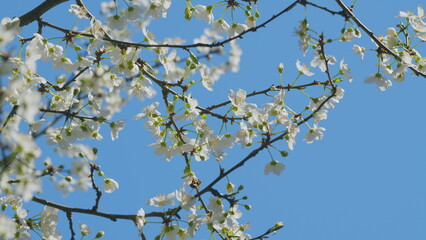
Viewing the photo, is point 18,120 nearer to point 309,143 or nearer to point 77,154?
point 77,154

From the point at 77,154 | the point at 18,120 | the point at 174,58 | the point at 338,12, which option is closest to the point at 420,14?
the point at 338,12

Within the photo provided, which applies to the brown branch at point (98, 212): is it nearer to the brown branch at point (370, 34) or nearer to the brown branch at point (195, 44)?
the brown branch at point (195, 44)

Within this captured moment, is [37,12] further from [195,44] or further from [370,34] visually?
[370,34]

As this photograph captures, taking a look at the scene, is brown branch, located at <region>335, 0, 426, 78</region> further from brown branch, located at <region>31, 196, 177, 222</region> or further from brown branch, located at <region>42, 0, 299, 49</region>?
brown branch, located at <region>31, 196, 177, 222</region>

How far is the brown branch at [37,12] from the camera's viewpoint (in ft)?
14.5

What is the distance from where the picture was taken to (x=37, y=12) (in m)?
4.46

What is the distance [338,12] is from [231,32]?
108cm

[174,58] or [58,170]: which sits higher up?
[174,58]

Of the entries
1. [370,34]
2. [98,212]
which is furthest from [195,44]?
[370,34]

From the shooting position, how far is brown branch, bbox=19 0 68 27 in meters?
4.43

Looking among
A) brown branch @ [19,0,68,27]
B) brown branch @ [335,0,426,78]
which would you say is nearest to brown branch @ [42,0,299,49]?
brown branch @ [19,0,68,27]

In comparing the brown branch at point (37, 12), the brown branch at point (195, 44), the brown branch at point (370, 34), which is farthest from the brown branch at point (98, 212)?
the brown branch at point (370, 34)

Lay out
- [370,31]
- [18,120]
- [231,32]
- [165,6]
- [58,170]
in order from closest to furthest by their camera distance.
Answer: [58,170] → [18,120] → [370,31] → [165,6] → [231,32]

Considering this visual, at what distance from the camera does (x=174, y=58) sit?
488cm
